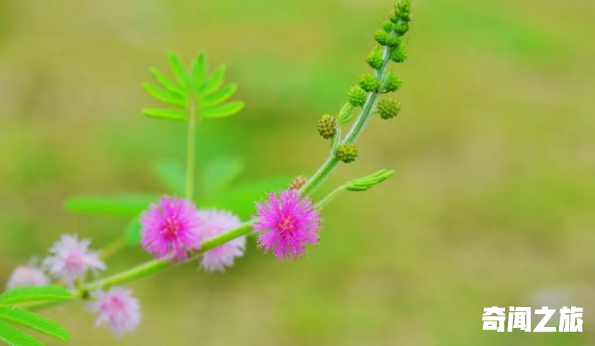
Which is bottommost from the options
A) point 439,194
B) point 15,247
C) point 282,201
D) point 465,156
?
point 282,201

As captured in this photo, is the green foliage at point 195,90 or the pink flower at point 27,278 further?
the green foliage at point 195,90

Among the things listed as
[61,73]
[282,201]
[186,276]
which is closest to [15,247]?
[186,276]

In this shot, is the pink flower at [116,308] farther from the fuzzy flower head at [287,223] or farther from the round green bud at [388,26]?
the round green bud at [388,26]

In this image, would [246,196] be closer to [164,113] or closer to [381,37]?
[164,113]

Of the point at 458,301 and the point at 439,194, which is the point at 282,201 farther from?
the point at 439,194

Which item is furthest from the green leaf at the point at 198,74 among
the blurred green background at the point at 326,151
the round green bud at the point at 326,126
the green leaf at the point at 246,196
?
the blurred green background at the point at 326,151

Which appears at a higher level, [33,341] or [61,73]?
[61,73]

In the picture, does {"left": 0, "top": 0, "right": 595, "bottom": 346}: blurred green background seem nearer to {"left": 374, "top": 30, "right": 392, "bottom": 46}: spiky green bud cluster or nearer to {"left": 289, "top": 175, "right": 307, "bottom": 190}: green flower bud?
{"left": 289, "top": 175, "right": 307, "bottom": 190}: green flower bud
